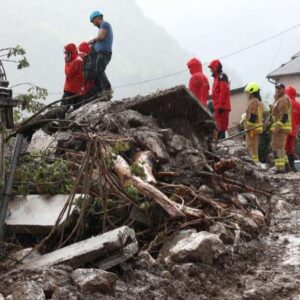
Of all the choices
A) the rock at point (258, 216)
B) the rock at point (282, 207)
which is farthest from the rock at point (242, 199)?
the rock at point (282, 207)

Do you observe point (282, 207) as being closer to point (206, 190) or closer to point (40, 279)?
point (206, 190)

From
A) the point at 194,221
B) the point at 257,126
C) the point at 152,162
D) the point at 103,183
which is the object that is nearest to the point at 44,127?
the point at 152,162

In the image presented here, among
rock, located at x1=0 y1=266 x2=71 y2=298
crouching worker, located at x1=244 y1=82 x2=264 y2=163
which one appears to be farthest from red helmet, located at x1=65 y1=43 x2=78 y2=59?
rock, located at x1=0 y1=266 x2=71 y2=298

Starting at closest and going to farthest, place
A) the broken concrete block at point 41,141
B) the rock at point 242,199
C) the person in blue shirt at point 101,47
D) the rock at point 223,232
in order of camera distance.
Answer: the rock at point 223,232, the broken concrete block at point 41,141, the rock at point 242,199, the person in blue shirt at point 101,47

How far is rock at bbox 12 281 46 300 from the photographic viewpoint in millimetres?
3406

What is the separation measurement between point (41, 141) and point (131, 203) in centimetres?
177

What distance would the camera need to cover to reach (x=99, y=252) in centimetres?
432

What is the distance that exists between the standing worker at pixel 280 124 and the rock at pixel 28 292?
7484 millimetres

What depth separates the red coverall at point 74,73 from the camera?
895 centimetres

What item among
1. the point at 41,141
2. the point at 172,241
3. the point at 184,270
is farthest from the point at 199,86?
the point at 184,270

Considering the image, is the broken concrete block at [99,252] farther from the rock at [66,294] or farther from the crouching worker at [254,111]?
A: the crouching worker at [254,111]

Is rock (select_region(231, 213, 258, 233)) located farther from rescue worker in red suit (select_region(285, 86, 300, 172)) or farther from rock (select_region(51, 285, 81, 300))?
rescue worker in red suit (select_region(285, 86, 300, 172))

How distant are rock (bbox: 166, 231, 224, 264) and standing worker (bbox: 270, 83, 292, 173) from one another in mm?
5738

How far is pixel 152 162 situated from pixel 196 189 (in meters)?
0.58
